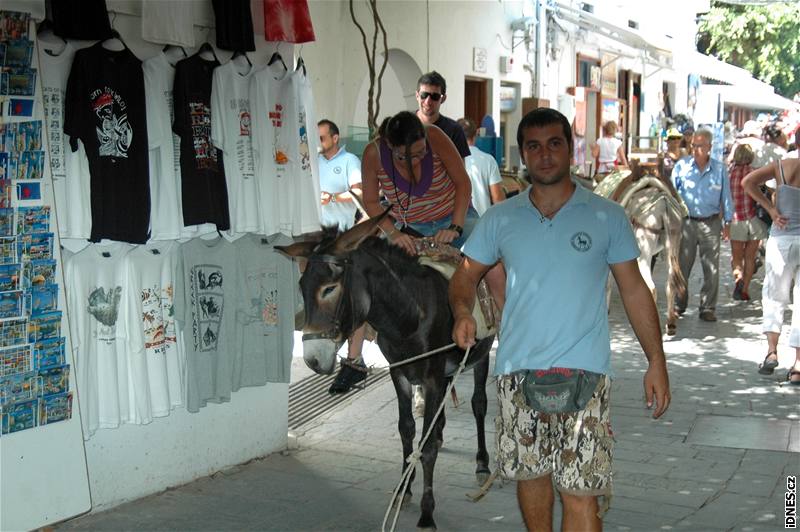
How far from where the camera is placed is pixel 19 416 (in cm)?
510

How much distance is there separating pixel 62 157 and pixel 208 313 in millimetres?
1423

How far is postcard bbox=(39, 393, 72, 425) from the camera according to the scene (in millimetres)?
5207

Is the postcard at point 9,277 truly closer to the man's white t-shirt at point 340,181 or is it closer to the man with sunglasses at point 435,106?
the man with sunglasses at point 435,106

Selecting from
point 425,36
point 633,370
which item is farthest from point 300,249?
point 425,36

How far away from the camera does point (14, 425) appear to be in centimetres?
507

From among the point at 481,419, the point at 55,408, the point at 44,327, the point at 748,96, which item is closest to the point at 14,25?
the point at 44,327

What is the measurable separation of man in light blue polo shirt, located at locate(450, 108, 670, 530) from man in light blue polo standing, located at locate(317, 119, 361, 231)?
5.86 metres

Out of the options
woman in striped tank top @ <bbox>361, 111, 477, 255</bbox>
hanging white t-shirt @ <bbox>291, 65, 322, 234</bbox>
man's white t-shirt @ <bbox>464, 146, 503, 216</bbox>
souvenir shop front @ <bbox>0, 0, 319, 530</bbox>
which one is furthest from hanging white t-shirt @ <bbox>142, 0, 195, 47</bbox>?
man's white t-shirt @ <bbox>464, 146, 503, 216</bbox>

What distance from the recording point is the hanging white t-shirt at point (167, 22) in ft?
Answer: 19.3

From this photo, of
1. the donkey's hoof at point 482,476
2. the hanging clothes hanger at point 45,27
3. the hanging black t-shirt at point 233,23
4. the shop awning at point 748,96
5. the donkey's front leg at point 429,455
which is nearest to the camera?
the hanging clothes hanger at point 45,27

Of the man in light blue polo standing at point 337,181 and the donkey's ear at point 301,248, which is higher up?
the man in light blue polo standing at point 337,181

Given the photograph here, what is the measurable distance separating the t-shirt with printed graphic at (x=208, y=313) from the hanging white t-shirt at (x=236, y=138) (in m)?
0.24

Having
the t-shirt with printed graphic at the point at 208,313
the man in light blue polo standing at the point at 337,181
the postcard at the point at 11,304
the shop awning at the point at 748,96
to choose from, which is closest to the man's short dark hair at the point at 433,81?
the t-shirt with printed graphic at the point at 208,313

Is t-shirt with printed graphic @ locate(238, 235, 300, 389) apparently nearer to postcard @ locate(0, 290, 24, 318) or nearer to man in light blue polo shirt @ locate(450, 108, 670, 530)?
postcard @ locate(0, 290, 24, 318)
